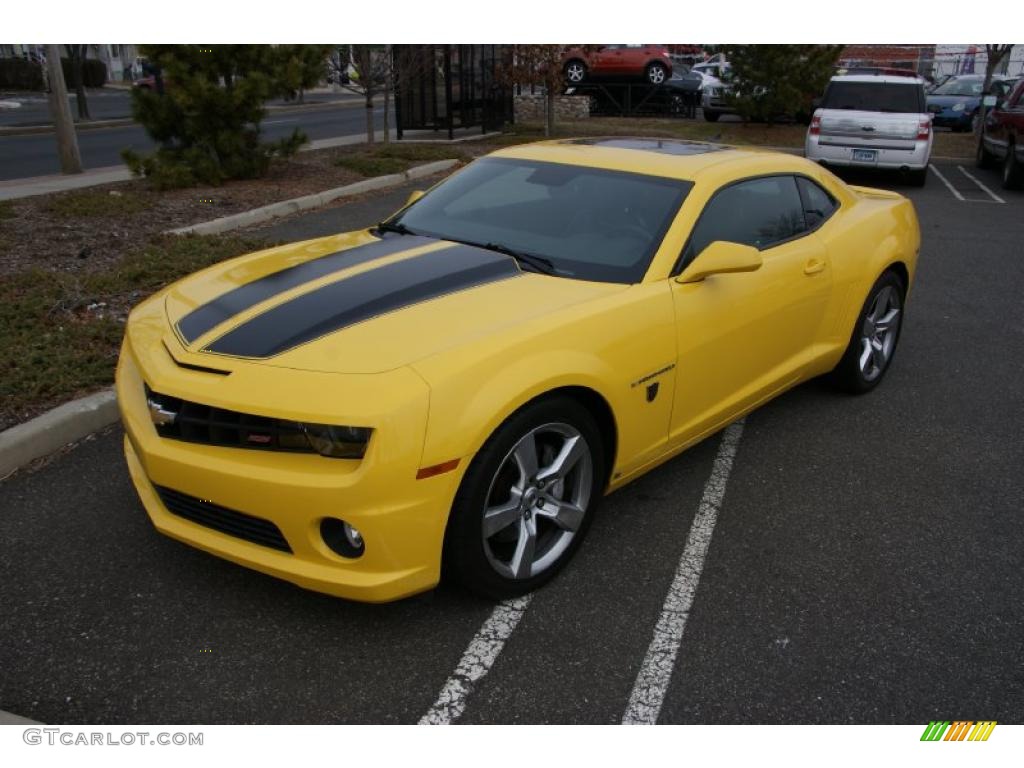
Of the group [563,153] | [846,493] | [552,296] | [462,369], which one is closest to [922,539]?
[846,493]

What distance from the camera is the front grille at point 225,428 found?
2.68m

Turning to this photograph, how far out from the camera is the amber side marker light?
261cm

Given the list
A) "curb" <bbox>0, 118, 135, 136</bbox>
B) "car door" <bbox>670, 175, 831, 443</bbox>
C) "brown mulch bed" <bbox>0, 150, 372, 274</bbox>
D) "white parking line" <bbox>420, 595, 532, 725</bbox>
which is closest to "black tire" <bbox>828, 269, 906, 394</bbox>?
"car door" <bbox>670, 175, 831, 443</bbox>

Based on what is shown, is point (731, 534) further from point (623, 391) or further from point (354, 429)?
point (354, 429)

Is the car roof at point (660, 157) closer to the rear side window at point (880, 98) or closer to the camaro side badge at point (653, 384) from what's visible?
the camaro side badge at point (653, 384)

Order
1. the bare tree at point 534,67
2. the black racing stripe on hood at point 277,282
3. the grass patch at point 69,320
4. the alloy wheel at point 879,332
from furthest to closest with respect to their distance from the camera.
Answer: the bare tree at point 534,67 < the alloy wheel at point 879,332 < the grass patch at point 69,320 < the black racing stripe on hood at point 277,282

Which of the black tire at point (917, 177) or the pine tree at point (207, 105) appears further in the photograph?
the black tire at point (917, 177)

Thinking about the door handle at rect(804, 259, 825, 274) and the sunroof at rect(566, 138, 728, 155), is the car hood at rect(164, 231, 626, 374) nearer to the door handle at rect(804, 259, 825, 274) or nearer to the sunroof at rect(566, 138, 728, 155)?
the sunroof at rect(566, 138, 728, 155)

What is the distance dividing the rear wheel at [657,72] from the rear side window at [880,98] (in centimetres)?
1186

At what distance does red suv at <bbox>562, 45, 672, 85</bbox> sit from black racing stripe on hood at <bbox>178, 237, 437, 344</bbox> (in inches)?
863

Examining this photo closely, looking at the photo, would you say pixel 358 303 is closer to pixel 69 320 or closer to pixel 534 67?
pixel 69 320

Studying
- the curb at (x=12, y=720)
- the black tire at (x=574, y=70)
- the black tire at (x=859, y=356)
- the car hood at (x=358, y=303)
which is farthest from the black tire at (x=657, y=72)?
the curb at (x=12, y=720)

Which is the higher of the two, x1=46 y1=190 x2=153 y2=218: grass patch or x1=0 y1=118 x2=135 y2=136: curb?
x1=46 y1=190 x2=153 y2=218: grass patch

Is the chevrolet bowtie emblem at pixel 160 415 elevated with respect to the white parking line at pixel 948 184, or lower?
elevated
